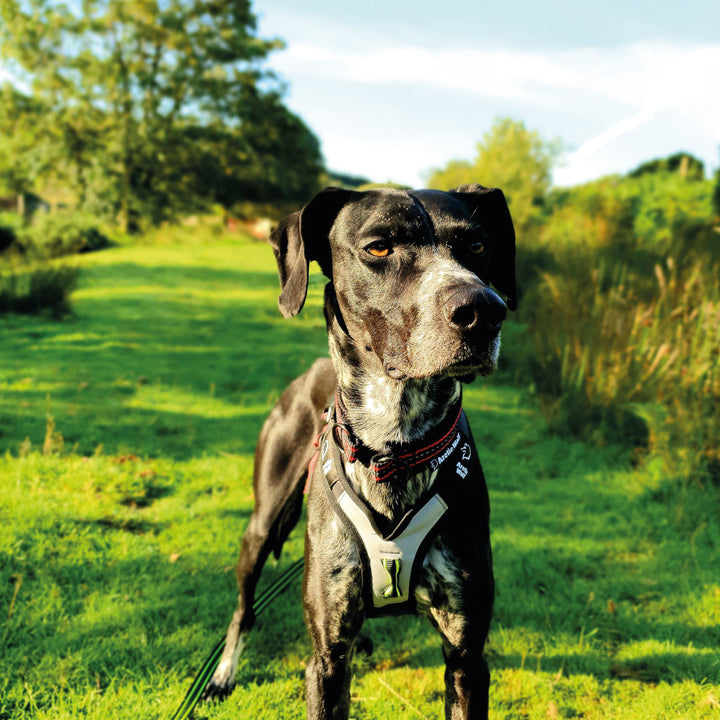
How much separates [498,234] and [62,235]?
23919 mm

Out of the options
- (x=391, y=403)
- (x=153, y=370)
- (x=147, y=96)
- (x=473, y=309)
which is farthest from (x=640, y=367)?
(x=147, y=96)

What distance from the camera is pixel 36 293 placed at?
10.9m

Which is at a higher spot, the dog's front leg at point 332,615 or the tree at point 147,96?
the tree at point 147,96

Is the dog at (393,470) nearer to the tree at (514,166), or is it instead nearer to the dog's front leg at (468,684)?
the dog's front leg at (468,684)

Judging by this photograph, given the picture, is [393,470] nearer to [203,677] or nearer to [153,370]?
[203,677]

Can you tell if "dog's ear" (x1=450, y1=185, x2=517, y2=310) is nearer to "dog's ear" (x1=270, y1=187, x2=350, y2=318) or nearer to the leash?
"dog's ear" (x1=270, y1=187, x2=350, y2=318)

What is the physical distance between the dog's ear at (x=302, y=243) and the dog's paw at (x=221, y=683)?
1847 mm

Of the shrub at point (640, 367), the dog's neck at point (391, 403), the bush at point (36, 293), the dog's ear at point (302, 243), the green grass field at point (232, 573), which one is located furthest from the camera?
the bush at point (36, 293)

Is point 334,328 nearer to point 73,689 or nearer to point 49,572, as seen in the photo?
point 73,689

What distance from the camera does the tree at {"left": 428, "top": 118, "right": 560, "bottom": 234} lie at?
67.7 ft

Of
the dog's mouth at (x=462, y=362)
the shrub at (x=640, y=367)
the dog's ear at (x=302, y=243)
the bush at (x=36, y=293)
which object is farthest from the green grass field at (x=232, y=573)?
the bush at (x=36, y=293)

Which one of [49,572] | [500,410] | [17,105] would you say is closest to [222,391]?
[500,410]

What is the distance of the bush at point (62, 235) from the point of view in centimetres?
2177

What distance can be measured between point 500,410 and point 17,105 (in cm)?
2914
